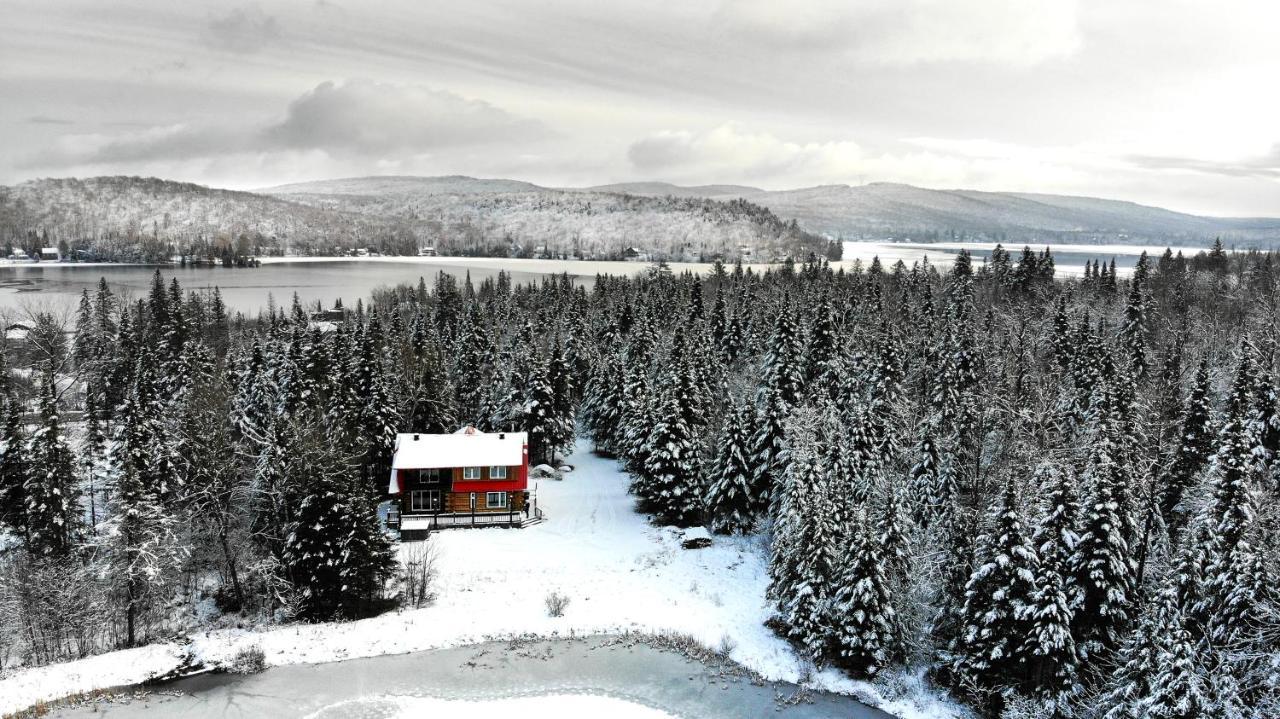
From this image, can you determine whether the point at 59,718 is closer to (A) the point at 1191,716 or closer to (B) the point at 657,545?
(B) the point at 657,545

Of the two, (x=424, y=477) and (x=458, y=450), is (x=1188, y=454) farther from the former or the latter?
(x=424, y=477)

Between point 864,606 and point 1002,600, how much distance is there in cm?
508

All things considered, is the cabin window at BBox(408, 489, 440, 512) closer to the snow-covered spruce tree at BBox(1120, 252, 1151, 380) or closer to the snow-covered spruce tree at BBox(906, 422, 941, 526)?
the snow-covered spruce tree at BBox(906, 422, 941, 526)

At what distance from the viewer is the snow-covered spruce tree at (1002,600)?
Result: 2638cm

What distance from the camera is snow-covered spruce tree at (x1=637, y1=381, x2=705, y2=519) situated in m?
46.4

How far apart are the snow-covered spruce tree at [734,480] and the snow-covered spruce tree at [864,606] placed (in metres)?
14.5

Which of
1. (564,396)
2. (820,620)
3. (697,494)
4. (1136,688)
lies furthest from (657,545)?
(1136,688)

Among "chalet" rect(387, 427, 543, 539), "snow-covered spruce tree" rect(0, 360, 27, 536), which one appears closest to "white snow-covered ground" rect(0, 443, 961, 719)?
"chalet" rect(387, 427, 543, 539)

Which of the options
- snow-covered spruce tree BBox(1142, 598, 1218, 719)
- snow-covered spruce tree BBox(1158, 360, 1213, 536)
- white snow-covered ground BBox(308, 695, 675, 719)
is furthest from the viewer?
snow-covered spruce tree BBox(1158, 360, 1213, 536)

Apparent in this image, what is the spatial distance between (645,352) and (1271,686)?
53196mm

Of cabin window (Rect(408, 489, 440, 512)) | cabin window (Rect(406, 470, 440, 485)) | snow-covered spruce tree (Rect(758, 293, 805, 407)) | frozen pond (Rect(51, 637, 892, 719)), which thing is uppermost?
snow-covered spruce tree (Rect(758, 293, 805, 407))

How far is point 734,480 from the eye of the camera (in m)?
44.2

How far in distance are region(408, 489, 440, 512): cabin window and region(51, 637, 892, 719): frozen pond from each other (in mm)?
17310

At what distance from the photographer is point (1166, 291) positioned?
301 ft
